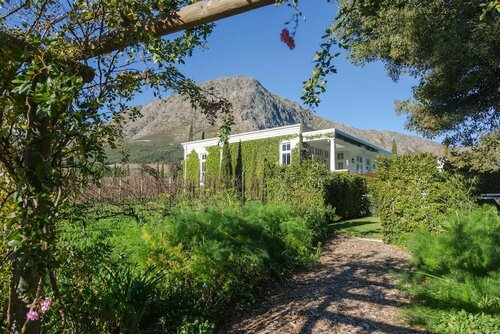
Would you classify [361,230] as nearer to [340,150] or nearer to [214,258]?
[214,258]

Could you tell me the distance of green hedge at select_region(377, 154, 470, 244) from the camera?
748 centimetres

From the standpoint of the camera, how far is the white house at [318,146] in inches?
879

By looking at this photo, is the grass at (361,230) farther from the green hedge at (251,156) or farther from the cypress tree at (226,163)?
the cypress tree at (226,163)

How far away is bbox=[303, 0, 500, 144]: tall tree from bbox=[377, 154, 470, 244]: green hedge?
9.48 feet

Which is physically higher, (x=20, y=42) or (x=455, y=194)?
(x=20, y=42)

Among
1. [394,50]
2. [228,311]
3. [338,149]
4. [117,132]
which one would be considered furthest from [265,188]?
[338,149]

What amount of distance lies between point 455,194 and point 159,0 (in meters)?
7.07

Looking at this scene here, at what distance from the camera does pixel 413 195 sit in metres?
8.08

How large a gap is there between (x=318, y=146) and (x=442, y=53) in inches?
641

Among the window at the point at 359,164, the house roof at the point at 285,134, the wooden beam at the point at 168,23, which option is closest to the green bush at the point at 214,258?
the wooden beam at the point at 168,23

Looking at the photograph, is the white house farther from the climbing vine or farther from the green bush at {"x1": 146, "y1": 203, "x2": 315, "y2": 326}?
the green bush at {"x1": 146, "y1": 203, "x2": 315, "y2": 326}

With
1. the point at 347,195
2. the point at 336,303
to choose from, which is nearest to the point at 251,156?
the point at 347,195

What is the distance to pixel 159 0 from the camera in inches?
95.0

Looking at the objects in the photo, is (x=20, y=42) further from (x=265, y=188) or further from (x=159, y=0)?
(x=265, y=188)
